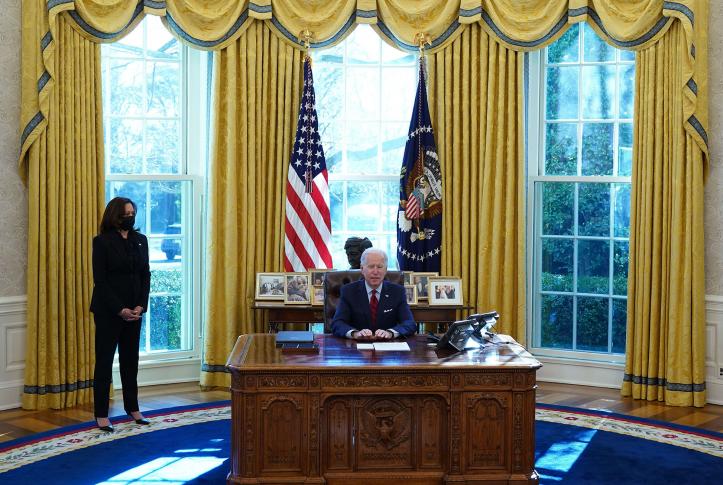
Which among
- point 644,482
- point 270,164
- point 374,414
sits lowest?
point 644,482

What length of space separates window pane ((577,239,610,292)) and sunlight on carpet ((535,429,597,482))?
6.05 feet

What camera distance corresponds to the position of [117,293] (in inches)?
228

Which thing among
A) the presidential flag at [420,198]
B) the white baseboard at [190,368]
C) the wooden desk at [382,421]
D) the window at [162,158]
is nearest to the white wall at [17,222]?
the white baseboard at [190,368]

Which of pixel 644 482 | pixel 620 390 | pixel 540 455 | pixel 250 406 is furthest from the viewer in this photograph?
pixel 620 390

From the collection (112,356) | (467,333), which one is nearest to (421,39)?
(467,333)

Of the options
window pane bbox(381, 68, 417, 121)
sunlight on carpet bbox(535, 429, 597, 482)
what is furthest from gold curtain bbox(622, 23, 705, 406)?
window pane bbox(381, 68, 417, 121)

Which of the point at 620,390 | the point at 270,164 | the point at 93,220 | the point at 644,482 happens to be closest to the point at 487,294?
the point at 620,390

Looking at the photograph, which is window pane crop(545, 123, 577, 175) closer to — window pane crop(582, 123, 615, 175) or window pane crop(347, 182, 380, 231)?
window pane crop(582, 123, 615, 175)

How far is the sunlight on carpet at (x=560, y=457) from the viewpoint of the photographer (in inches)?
200

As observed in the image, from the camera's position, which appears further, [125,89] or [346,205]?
[346,205]

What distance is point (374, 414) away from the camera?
4.59 meters

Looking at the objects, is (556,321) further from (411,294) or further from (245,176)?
(245,176)

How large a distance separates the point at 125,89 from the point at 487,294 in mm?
3323

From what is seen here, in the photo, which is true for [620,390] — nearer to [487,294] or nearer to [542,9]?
[487,294]
